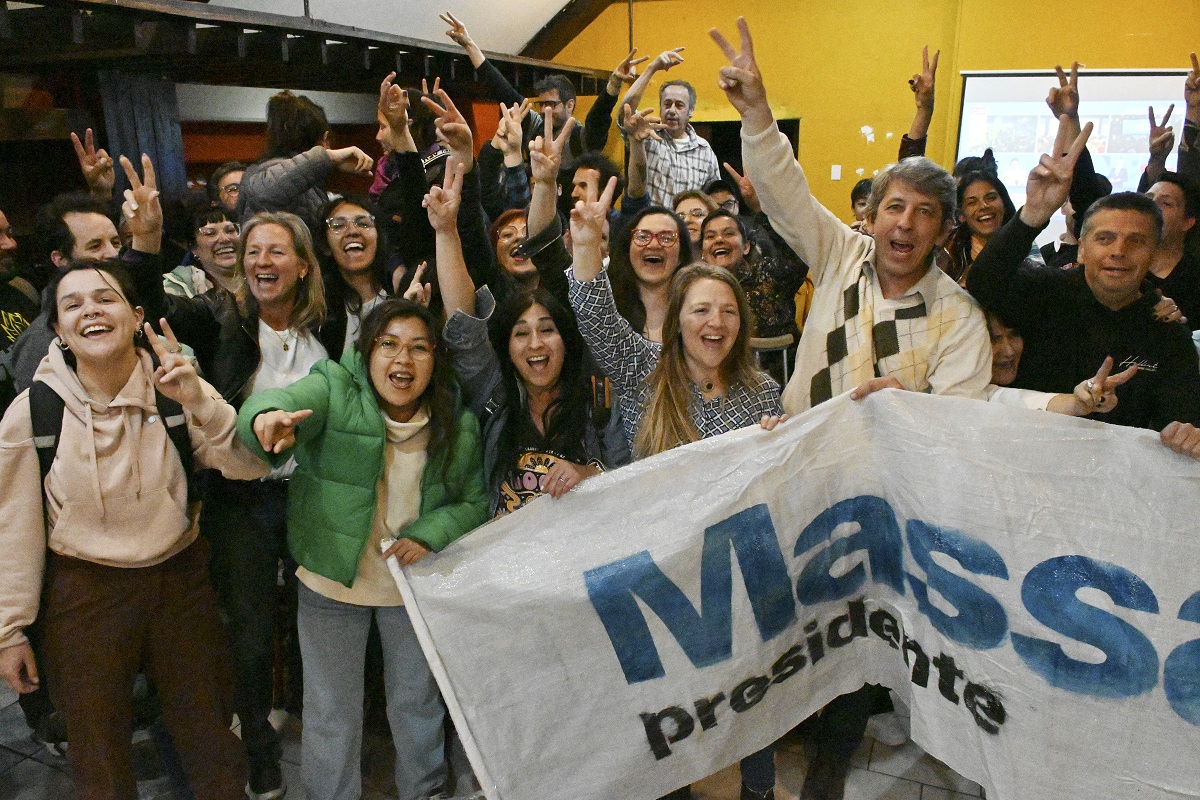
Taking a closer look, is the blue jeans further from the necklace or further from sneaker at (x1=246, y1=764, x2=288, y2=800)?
the necklace

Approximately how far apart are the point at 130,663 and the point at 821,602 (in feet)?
6.03

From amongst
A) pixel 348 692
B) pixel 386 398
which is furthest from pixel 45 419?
pixel 348 692

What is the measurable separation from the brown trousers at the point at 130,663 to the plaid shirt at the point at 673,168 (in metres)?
3.30

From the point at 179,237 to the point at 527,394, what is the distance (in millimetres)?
2269

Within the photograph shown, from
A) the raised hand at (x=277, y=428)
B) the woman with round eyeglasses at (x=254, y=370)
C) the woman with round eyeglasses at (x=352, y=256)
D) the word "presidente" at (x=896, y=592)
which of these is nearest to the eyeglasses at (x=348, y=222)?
the woman with round eyeglasses at (x=352, y=256)

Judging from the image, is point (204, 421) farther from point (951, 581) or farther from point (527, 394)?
point (951, 581)

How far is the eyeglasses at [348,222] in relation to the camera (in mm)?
2840

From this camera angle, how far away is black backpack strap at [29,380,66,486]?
6.82 ft

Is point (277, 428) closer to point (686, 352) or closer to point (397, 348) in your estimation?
point (397, 348)

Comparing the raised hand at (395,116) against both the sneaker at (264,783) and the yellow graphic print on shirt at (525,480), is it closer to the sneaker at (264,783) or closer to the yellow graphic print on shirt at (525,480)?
the yellow graphic print on shirt at (525,480)

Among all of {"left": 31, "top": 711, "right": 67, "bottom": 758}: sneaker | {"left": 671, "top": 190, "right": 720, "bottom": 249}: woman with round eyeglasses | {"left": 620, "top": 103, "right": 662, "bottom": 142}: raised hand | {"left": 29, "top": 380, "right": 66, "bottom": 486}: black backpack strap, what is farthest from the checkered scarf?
{"left": 31, "top": 711, "right": 67, "bottom": 758}: sneaker

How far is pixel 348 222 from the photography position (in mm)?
2838

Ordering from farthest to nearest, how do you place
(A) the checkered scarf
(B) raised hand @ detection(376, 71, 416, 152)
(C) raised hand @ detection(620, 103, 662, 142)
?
(C) raised hand @ detection(620, 103, 662, 142)
(B) raised hand @ detection(376, 71, 416, 152)
(A) the checkered scarf

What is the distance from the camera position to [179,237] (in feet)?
12.6
